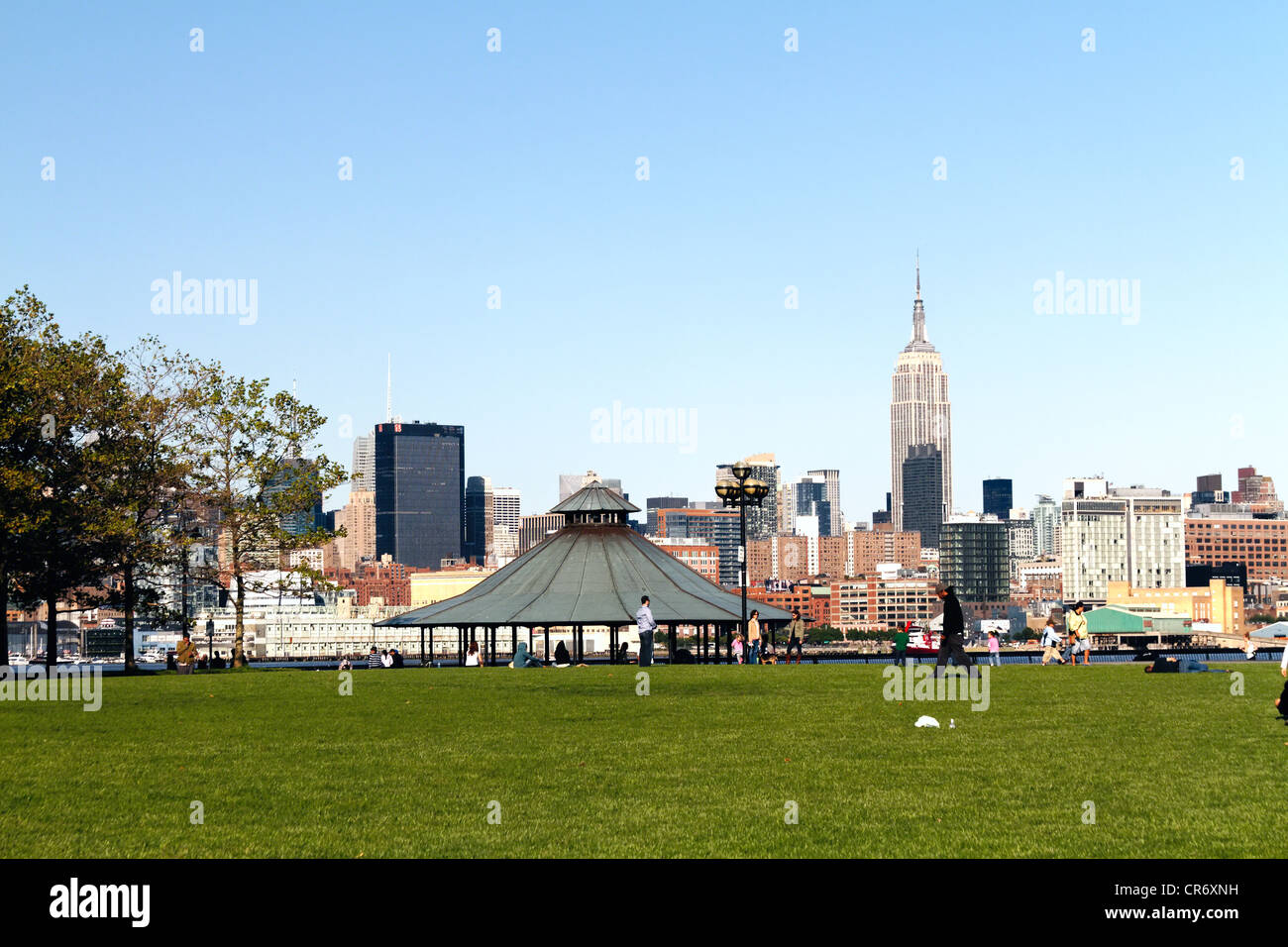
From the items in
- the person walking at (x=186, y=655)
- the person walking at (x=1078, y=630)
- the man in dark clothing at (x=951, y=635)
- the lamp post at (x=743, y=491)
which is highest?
the lamp post at (x=743, y=491)

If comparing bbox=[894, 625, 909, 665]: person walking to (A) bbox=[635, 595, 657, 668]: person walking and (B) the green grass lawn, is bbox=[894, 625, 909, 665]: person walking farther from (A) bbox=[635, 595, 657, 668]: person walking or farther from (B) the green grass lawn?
(B) the green grass lawn

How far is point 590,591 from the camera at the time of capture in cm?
6269

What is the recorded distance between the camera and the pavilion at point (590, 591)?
59.5 metres

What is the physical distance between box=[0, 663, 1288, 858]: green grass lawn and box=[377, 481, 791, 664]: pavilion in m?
31.9

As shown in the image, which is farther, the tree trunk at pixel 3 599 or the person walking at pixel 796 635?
the person walking at pixel 796 635

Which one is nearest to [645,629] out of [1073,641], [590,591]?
[1073,641]

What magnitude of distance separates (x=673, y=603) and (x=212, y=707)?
35892mm

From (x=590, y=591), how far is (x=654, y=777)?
155 ft

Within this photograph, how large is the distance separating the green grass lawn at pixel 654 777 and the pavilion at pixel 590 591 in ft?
105

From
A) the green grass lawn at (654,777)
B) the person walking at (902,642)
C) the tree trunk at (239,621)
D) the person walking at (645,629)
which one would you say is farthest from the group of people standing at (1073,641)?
the tree trunk at (239,621)

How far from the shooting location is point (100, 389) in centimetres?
5459

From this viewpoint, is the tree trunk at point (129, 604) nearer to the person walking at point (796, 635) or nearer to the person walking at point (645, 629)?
the person walking at point (645, 629)
